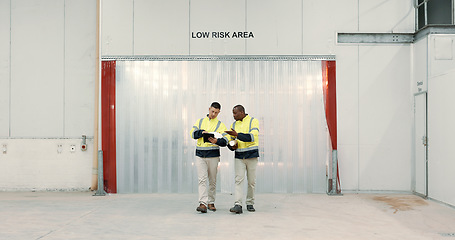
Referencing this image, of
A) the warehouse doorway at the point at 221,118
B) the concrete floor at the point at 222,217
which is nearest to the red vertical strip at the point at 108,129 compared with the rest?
the warehouse doorway at the point at 221,118

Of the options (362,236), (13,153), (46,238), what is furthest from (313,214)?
A: (13,153)

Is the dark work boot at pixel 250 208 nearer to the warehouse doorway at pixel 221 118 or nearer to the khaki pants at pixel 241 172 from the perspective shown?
the khaki pants at pixel 241 172

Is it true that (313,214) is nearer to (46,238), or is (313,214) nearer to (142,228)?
(142,228)

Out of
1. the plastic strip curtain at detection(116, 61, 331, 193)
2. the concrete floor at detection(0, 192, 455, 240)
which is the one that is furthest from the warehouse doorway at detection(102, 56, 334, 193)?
the concrete floor at detection(0, 192, 455, 240)

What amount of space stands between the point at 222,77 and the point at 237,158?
2.78m

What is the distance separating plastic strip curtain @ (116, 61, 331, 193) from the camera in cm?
987

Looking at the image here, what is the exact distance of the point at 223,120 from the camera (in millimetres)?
9891

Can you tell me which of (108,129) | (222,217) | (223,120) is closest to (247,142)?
(222,217)

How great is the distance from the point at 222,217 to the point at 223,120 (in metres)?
3.06

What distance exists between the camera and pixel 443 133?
8.40m

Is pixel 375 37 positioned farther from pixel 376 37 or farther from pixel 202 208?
pixel 202 208

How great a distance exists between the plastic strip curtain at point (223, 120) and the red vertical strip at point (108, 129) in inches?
5.0

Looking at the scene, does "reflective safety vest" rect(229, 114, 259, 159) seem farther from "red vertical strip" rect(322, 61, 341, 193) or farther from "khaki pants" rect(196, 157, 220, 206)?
"red vertical strip" rect(322, 61, 341, 193)

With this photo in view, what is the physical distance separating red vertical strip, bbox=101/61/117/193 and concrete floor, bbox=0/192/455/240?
57 centimetres
